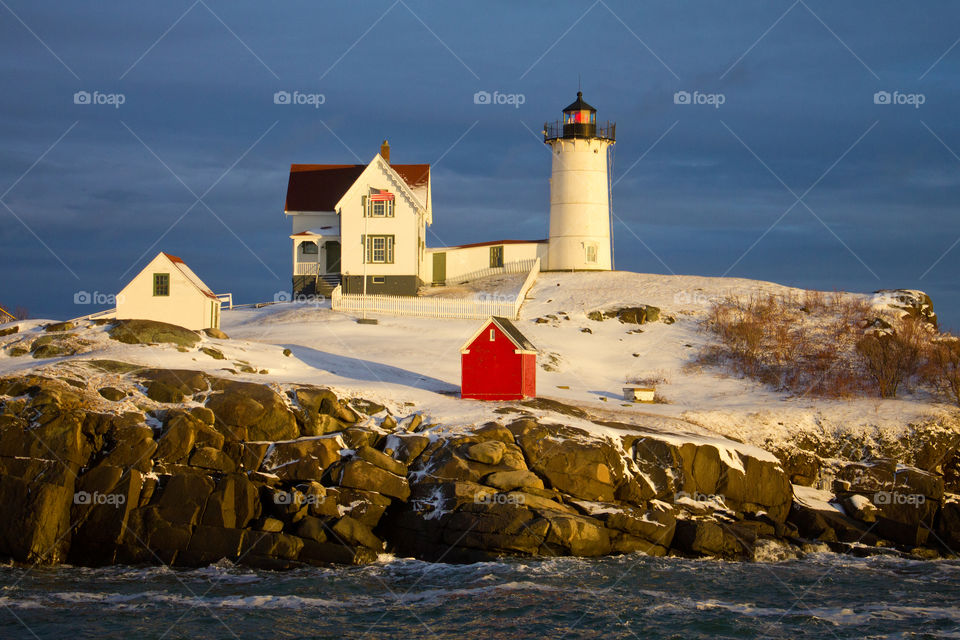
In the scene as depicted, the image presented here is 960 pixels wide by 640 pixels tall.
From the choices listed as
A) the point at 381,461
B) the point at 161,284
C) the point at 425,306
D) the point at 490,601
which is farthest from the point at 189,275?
the point at 490,601

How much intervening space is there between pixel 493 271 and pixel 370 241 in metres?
8.73

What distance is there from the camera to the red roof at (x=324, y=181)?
174 feet

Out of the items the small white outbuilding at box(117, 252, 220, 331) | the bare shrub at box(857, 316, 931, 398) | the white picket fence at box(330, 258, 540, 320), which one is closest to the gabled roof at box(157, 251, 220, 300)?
the small white outbuilding at box(117, 252, 220, 331)

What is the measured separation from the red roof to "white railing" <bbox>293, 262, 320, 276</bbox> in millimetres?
3032

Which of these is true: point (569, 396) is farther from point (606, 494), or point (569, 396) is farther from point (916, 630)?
point (916, 630)

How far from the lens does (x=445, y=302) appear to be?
46.4 meters

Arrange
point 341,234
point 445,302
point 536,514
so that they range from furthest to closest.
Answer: point 341,234 < point 445,302 < point 536,514

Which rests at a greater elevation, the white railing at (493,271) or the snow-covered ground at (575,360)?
the white railing at (493,271)

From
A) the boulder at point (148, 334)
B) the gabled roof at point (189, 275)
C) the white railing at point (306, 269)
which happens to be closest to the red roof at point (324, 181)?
the white railing at point (306, 269)

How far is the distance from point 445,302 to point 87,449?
932 inches

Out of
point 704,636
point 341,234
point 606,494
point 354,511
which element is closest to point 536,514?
point 606,494

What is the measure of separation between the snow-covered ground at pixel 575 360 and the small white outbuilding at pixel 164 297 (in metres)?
2.56

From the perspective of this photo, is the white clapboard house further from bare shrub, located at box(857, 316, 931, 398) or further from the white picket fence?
bare shrub, located at box(857, 316, 931, 398)

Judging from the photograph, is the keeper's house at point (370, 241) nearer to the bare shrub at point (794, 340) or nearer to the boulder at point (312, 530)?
the bare shrub at point (794, 340)
